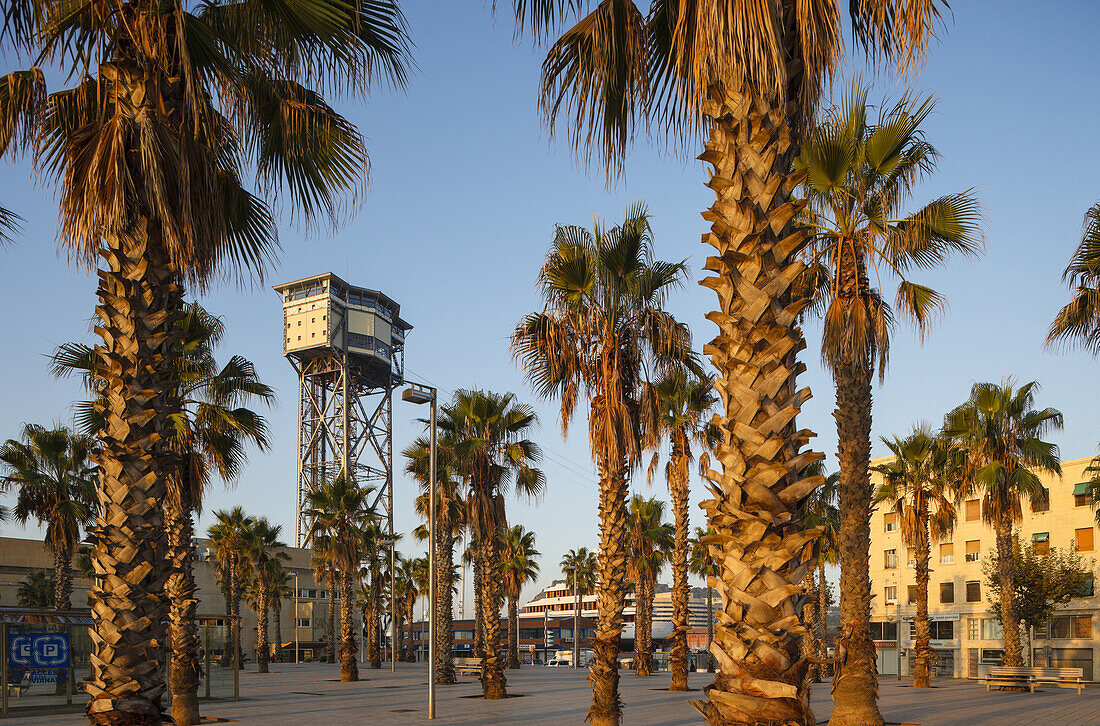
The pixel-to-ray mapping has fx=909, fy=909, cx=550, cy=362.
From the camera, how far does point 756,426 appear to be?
5.81m

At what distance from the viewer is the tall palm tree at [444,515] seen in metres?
33.8

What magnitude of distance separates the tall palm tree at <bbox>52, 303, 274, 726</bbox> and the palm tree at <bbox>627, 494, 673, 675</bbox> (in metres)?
26.5

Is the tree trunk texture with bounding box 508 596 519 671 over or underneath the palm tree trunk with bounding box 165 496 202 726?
underneath

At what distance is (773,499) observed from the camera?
5.70m

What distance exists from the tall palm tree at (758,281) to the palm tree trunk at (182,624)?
52.9 feet

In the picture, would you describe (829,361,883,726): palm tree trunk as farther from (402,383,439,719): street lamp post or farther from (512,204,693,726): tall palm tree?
(402,383,439,719): street lamp post

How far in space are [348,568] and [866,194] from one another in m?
28.4

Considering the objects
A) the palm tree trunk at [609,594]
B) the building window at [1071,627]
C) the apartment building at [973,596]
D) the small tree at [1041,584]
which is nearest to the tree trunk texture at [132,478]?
the palm tree trunk at [609,594]

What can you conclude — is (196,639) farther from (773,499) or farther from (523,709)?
(773,499)

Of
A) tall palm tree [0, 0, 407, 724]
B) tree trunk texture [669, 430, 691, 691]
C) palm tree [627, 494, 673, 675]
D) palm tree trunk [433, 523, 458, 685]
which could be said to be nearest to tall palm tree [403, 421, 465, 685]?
palm tree trunk [433, 523, 458, 685]

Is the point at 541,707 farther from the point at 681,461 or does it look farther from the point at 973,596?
the point at 973,596

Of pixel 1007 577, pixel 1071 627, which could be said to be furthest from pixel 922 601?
pixel 1071 627

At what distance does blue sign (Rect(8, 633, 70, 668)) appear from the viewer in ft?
73.3

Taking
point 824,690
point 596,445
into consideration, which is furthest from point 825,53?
point 824,690
